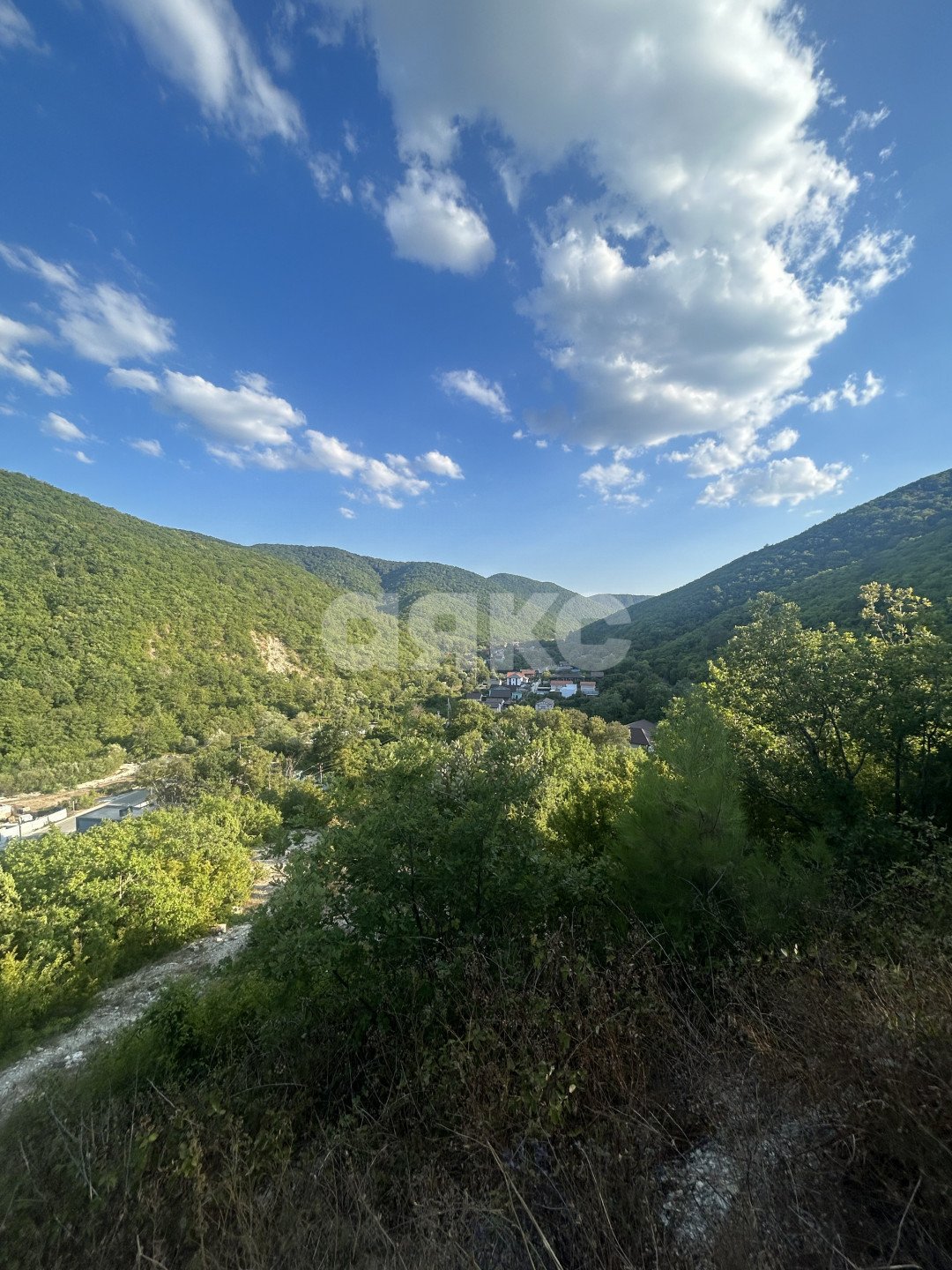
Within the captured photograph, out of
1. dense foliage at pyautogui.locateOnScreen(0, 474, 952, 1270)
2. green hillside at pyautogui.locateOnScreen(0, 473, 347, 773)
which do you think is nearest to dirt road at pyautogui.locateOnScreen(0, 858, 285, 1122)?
dense foliage at pyautogui.locateOnScreen(0, 474, 952, 1270)

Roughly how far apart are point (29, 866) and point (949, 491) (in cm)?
6559

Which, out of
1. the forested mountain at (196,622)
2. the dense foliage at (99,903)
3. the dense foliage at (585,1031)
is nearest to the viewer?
the dense foliage at (585,1031)

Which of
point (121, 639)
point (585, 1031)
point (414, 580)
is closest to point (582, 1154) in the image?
point (585, 1031)

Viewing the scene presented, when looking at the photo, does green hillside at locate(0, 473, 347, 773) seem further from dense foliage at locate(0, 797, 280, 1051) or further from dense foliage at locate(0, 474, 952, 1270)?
dense foliage at locate(0, 474, 952, 1270)

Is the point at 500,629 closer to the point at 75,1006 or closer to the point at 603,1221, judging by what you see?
the point at 75,1006

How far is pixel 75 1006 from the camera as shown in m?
10.1

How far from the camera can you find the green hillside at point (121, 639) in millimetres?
39406

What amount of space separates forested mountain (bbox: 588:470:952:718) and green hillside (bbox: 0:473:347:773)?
3621cm

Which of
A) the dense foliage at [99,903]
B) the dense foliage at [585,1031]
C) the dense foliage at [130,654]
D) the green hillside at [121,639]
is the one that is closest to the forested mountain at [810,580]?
the dense foliage at [585,1031]

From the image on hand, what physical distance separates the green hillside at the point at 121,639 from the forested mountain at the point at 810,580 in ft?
119

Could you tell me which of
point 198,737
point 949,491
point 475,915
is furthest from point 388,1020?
point 949,491

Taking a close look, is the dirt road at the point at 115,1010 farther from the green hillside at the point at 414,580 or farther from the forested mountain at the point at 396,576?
the forested mountain at the point at 396,576

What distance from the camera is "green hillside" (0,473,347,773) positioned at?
3941 cm

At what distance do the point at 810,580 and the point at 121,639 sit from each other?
61.2m
